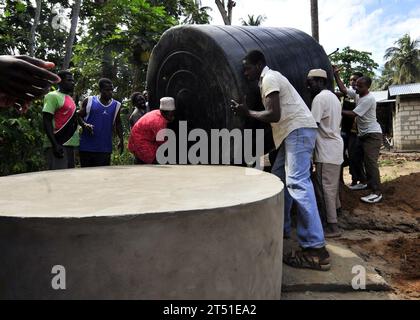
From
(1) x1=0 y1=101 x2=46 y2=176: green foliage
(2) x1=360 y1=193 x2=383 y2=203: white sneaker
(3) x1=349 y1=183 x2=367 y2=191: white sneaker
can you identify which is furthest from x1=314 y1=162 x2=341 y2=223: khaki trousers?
(1) x1=0 y1=101 x2=46 y2=176: green foliage

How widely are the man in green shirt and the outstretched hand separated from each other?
9.16ft

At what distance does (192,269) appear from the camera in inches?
69.5

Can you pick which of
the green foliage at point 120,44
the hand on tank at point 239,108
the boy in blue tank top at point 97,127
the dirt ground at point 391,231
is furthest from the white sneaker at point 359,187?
the green foliage at point 120,44

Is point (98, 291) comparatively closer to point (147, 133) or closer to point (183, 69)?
point (147, 133)

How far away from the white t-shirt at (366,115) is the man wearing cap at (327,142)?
1.40 meters

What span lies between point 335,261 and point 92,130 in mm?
2943

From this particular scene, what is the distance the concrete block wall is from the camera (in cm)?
1513

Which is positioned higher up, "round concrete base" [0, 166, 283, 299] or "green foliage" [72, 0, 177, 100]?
"green foliage" [72, 0, 177, 100]

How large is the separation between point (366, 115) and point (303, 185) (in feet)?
8.80

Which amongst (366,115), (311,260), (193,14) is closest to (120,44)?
(193,14)

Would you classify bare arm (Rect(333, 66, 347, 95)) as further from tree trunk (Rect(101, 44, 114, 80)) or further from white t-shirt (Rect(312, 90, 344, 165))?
tree trunk (Rect(101, 44, 114, 80))

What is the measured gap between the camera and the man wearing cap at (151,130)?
4.02 m

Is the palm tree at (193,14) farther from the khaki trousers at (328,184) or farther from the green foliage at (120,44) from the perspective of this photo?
the khaki trousers at (328,184)

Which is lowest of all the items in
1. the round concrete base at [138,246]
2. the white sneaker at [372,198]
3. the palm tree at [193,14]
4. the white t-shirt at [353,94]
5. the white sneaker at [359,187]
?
the white sneaker at [372,198]
